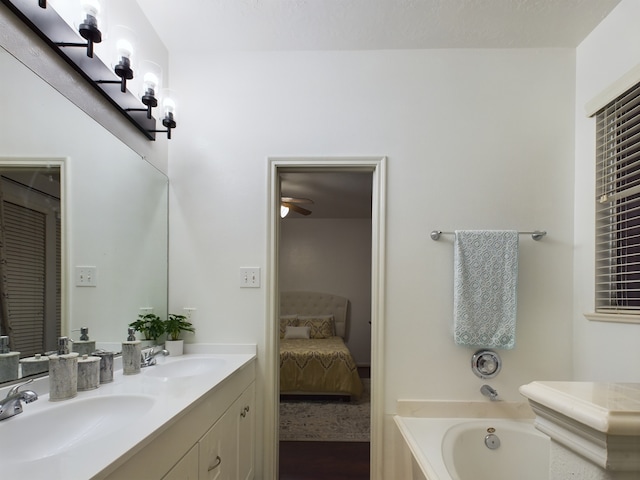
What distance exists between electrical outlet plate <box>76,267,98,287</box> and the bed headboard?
4.28m

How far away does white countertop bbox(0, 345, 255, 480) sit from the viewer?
28.6 inches

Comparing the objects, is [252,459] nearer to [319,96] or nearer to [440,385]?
[440,385]

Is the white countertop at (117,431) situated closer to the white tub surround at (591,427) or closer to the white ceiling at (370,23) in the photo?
the white tub surround at (591,427)

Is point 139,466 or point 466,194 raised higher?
point 466,194

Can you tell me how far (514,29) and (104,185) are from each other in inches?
84.9

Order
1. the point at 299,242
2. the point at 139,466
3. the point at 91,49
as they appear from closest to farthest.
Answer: the point at 139,466
the point at 91,49
the point at 299,242

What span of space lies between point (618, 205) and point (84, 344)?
2.41 m

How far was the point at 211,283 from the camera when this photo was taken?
2.05 metres

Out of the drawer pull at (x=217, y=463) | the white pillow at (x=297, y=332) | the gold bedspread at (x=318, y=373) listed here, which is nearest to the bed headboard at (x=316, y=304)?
the white pillow at (x=297, y=332)

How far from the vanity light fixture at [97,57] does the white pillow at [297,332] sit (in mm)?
3648

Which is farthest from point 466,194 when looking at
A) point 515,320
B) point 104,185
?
point 104,185

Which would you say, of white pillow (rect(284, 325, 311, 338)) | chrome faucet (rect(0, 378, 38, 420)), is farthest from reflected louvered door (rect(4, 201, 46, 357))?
white pillow (rect(284, 325, 311, 338))

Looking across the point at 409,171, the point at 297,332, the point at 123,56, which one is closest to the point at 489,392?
the point at 409,171

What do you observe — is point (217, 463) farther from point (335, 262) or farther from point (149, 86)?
point (335, 262)
